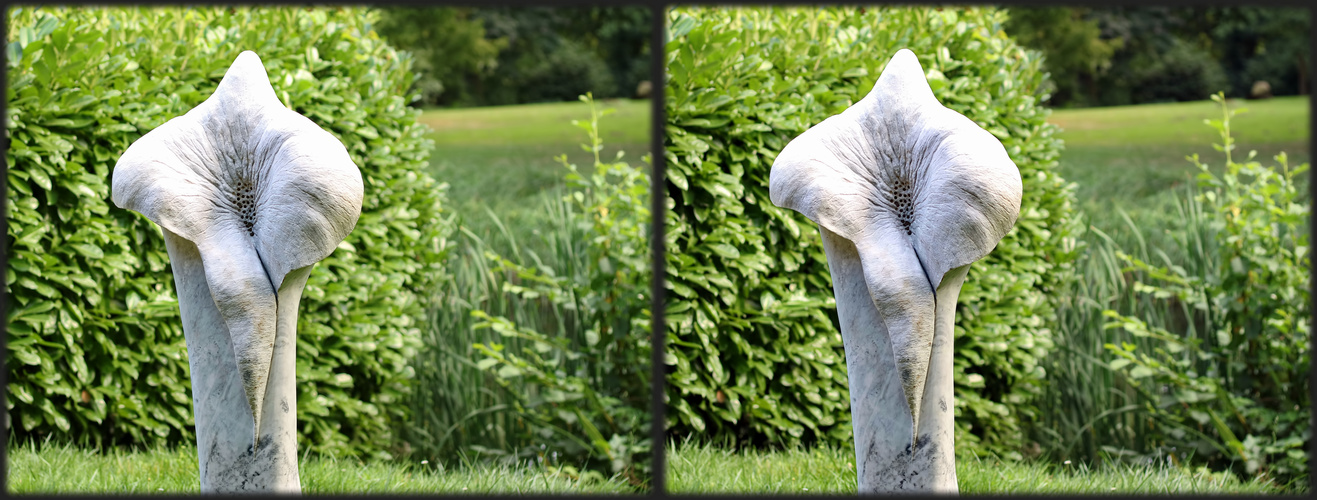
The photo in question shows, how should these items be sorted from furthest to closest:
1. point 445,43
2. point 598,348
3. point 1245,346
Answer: point 445,43, point 1245,346, point 598,348

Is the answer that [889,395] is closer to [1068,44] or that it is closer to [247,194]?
[247,194]

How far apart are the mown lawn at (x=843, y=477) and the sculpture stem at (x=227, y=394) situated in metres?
1.25

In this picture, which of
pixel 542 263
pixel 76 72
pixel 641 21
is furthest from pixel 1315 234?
pixel 76 72

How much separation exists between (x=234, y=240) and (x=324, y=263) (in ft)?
3.74

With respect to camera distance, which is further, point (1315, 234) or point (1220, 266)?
point (1220, 266)

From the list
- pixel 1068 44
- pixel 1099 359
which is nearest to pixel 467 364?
pixel 1099 359

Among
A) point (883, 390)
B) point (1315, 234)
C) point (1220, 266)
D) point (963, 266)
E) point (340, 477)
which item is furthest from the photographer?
point (1220, 266)

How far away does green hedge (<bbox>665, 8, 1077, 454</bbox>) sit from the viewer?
9.57 feet

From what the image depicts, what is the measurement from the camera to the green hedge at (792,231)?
292 centimetres

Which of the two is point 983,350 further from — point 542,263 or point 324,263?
point 324,263

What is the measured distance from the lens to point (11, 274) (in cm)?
300

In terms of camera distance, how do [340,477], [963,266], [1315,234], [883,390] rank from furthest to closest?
[1315,234], [340,477], [883,390], [963,266]

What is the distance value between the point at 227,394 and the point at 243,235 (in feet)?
1.36

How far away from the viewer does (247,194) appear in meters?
2.16
